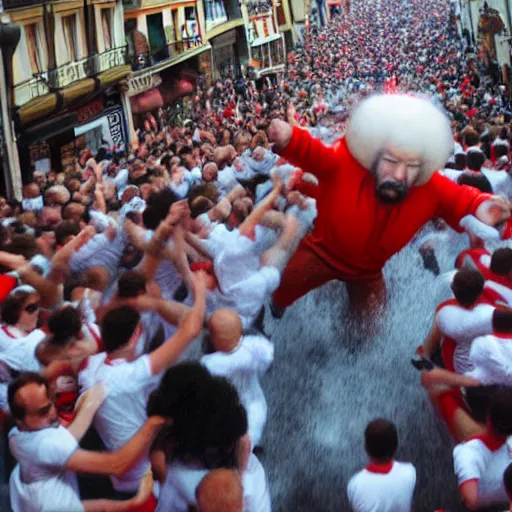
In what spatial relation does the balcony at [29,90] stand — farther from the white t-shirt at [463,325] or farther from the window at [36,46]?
the white t-shirt at [463,325]

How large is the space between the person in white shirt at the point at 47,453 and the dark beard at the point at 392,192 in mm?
2241

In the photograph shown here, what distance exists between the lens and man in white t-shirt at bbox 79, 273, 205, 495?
3482mm

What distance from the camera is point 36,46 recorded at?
17438 mm

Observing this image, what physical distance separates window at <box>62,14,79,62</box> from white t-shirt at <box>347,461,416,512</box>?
17224 millimetres

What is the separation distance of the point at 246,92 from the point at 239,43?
21.1 ft

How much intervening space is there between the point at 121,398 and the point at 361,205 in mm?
2093

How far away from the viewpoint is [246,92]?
2909 centimetres

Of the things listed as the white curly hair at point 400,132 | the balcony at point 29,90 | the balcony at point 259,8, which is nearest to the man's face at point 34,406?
the white curly hair at point 400,132

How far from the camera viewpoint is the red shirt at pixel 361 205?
4934 millimetres

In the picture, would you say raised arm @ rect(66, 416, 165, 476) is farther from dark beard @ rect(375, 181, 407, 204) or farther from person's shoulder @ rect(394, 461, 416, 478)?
dark beard @ rect(375, 181, 407, 204)

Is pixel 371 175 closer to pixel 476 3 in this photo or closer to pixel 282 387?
pixel 282 387

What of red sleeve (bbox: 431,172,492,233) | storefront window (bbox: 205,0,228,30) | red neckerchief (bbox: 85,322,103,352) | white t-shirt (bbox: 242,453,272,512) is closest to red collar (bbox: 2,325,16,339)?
red neckerchief (bbox: 85,322,103,352)

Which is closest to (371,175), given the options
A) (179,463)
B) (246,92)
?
(179,463)

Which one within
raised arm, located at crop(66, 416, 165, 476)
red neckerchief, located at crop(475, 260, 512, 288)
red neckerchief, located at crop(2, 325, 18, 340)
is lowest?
red neckerchief, located at crop(475, 260, 512, 288)
